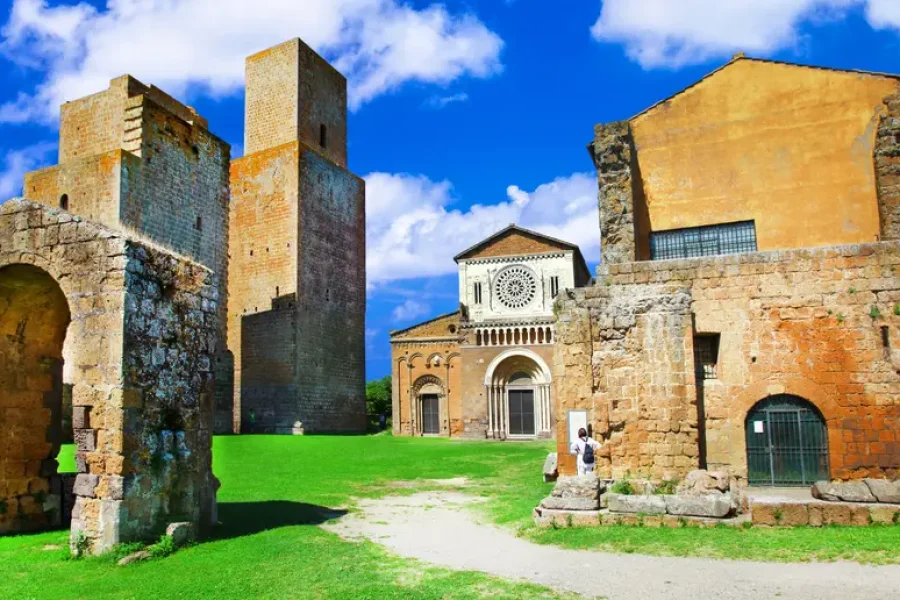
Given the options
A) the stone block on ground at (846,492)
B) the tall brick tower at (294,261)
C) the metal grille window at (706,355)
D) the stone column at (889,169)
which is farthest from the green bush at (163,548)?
the tall brick tower at (294,261)

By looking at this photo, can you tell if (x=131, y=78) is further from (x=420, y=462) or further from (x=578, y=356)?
(x=578, y=356)

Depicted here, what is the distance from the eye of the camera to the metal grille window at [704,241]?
1552cm

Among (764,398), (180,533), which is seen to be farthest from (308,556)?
(764,398)

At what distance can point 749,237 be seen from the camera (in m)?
15.4

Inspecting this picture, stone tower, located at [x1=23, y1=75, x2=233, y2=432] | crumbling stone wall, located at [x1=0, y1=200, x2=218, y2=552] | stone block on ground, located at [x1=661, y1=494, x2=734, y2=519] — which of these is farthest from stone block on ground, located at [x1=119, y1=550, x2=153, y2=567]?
stone tower, located at [x1=23, y1=75, x2=233, y2=432]

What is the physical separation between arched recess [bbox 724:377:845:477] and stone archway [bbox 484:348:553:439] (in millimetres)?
26622

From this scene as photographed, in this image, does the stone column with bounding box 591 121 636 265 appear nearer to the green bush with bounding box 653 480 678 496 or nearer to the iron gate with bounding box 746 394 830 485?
the iron gate with bounding box 746 394 830 485

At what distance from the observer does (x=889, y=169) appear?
1320cm

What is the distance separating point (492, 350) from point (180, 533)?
3183cm

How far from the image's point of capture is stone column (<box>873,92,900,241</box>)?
13.0 metres

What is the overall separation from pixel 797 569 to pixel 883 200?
348 inches

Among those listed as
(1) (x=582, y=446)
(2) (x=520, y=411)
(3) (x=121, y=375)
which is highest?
(3) (x=121, y=375)

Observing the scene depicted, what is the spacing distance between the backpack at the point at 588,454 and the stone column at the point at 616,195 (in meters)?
4.39

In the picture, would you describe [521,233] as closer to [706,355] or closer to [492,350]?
[492,350]
